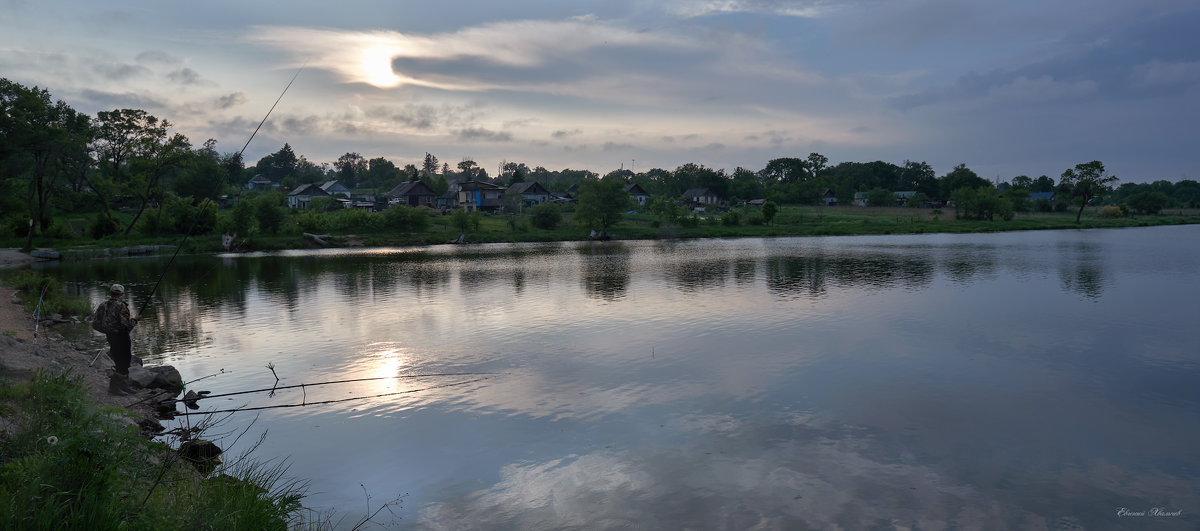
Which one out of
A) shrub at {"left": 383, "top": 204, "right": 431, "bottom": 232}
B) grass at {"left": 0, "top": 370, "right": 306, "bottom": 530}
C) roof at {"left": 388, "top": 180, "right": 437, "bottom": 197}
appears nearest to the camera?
grass at {"left": 0, "top": 370, "right": 306, "bottom": 530}

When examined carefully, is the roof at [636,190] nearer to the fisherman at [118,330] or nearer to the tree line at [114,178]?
the tree line at [114,178]

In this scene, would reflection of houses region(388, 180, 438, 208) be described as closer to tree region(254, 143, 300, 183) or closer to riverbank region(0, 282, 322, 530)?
tree region(254, 143, 300, 183)

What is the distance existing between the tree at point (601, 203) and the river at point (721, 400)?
52975 millimetres

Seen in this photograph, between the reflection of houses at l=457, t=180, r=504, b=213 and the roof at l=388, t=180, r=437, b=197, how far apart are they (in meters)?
6.17

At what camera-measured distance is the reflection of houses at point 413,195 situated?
118 meters

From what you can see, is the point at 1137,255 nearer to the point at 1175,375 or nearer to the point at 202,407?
the point at 1175,375

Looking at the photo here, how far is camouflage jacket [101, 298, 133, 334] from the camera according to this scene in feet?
51.2

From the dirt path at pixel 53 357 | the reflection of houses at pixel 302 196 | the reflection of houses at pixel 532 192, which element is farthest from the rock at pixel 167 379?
the reflection of houses at pixel 302 196

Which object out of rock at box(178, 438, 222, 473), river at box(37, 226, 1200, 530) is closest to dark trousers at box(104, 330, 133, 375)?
river at box(37, 226, 1200, 530)

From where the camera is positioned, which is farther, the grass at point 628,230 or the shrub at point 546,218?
the shrub at point 546,218

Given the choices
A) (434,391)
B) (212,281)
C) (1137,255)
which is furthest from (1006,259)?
(212,281)

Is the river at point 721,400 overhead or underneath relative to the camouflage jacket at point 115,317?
underneath

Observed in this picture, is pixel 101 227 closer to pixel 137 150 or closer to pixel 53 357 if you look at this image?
pixel 137 150

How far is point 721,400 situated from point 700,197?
132 meters
